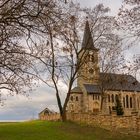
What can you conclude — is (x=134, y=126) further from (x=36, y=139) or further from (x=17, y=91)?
(x=17, y=91)

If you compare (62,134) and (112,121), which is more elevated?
(112,121)

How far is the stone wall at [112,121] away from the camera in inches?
1192

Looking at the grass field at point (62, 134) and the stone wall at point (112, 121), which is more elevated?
the stone wall at point (112, 121)

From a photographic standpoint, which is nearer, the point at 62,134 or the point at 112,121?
the point at 62,134

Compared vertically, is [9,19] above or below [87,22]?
below

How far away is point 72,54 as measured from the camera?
4241 cm

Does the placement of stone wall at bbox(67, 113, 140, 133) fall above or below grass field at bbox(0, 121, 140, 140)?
above

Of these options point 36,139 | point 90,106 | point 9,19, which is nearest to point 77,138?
point 36,139

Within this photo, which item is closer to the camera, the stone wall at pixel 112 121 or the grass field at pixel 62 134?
the grass field at pixel 62 134

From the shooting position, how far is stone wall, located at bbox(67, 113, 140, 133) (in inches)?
1192

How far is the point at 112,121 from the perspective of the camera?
33.8 m

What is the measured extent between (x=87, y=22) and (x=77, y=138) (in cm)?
1943

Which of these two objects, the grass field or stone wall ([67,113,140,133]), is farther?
stone wall ([67,113,140,133])

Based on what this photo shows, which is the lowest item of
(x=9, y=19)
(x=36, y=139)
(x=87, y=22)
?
(x=36, y=139)
